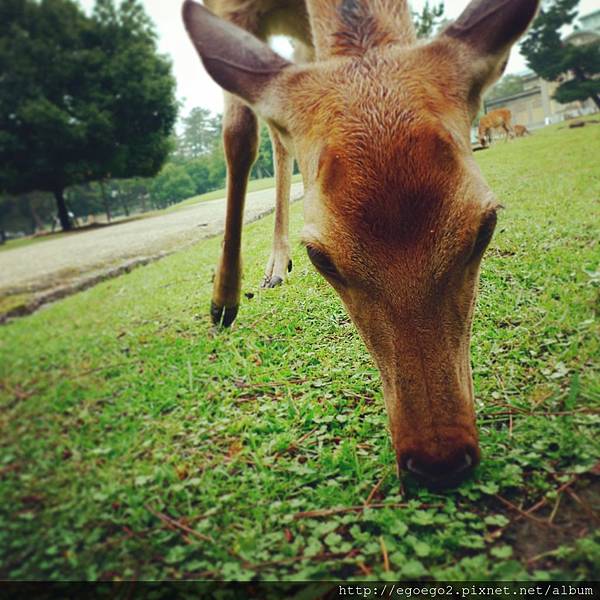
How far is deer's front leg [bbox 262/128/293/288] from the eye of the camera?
5.14m

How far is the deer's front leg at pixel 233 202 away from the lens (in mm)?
4023

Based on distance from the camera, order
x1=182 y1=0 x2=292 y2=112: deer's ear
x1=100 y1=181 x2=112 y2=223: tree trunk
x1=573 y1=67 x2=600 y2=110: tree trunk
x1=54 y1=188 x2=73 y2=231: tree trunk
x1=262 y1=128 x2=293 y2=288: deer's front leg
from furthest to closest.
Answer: x1=573 y1=67 x2=600 y2=110: tree trunk, x1=262 y1=128 x2=293 y2=288: deer's front leg, x1=100 y1=181 x2=112 y2=223: tree trunk, x1=182 y1=0 x2=292 y2=112: deer's ear, x1=54 y1=188 x2=73 y2=231: tree trunk

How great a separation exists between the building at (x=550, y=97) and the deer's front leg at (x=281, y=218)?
213cm

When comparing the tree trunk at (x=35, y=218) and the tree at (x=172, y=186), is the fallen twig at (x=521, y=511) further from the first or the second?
the tree at (x=172, y=186)

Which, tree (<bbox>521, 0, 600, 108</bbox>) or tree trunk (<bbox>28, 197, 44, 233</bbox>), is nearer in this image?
tree trunk (<bbox>28, 197, 44, 233</bbox>)

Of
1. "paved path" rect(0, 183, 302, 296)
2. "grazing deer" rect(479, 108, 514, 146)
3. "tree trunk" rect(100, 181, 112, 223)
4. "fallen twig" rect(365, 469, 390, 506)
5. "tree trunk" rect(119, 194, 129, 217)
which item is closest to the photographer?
"fallen twig" rect(365, 469, 390, 506)

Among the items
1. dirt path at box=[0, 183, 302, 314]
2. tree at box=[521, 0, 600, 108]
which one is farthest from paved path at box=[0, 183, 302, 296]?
tree at box=[521, 0, 600, 108]

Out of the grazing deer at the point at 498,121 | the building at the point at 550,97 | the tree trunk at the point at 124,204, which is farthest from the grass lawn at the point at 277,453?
the grazing deer at the point at 498,121

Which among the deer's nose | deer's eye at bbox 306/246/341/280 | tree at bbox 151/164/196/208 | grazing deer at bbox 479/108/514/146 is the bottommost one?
the deer's nose

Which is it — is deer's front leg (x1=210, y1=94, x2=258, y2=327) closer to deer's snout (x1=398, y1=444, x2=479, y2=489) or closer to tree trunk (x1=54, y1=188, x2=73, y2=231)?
tree trunk (x1=54, y1=188, x2=73, y2=231)

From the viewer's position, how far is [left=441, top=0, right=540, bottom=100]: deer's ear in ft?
7.29

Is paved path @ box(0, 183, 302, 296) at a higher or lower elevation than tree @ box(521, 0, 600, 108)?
lower

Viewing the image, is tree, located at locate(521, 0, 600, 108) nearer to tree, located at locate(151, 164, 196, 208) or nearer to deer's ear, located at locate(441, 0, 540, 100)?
deer's ear, located at locate(441, 0, 540, 100)

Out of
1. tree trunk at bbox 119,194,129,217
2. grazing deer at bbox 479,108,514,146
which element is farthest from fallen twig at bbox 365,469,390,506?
grazing deer at bbox 479,108,514,146
